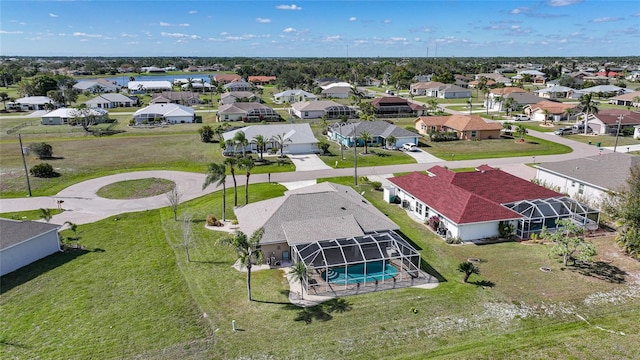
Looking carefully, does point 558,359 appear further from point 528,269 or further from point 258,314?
point 258,314

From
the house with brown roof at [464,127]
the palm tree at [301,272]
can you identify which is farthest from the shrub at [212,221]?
the house with brown roof at [464,127]

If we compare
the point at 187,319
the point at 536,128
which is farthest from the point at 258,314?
the point at 536,128

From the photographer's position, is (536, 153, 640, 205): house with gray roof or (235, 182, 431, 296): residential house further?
(536, 153, 640, 205): house with gray roof

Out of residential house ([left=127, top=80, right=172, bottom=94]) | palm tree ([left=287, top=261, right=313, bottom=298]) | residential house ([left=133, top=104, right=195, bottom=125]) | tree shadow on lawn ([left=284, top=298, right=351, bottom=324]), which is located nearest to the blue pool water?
palm tree ([left=287, top=261, right=313, bottom=298])

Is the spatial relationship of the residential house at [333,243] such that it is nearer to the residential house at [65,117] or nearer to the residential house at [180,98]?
the residential house at [65,117]

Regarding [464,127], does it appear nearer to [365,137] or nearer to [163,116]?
[365,137]

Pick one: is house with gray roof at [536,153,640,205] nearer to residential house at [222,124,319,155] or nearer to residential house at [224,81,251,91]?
residential house at [222,124,319,155]

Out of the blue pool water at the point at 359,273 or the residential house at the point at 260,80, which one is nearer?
the blue pool water at the point at 359,273
